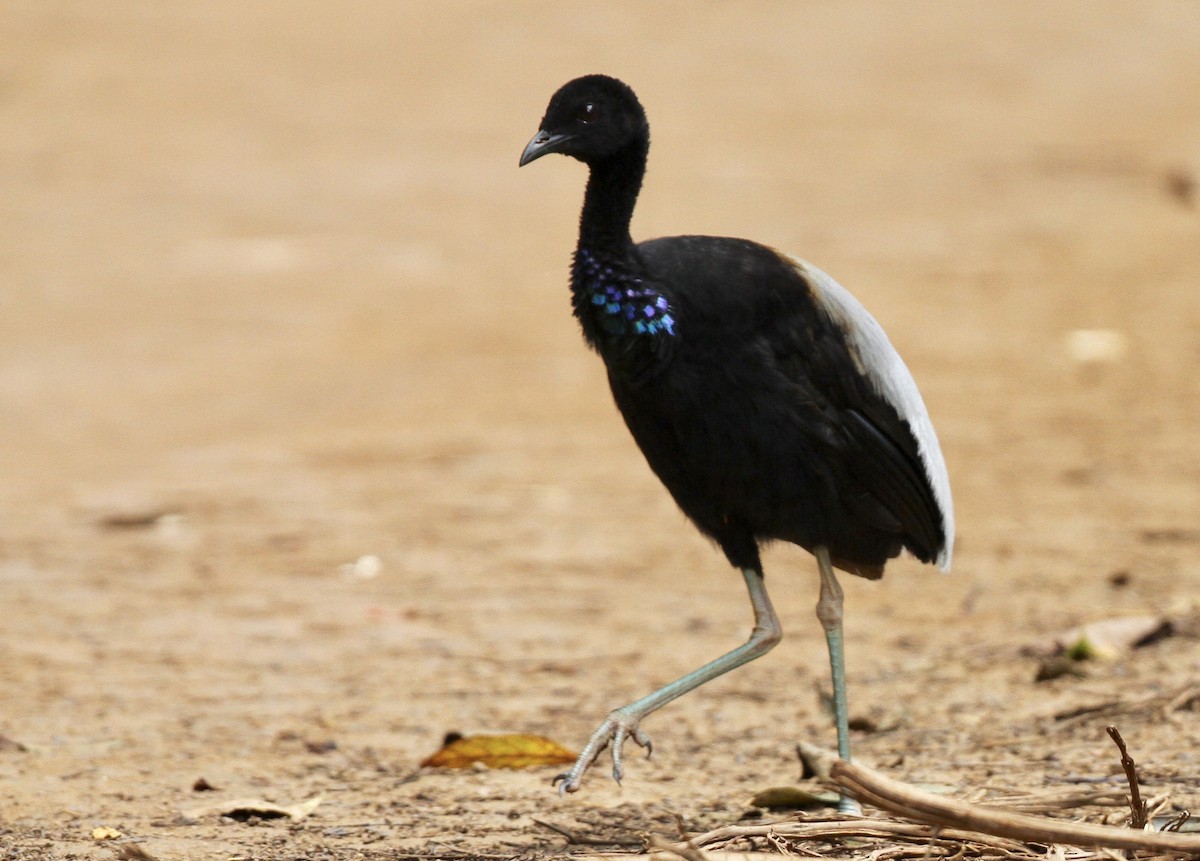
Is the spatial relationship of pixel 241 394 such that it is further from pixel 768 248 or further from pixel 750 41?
pixel 750 41

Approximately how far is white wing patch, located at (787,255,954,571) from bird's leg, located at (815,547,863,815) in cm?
33

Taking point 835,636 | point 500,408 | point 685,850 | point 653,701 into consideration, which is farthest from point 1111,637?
point 500,408

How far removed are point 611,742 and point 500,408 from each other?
535 centimetres

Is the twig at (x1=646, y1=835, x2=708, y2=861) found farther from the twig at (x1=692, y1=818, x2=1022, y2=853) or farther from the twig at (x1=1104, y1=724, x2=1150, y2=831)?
the twig at (x1=1104, y1=724, x2=1150, y2=831)

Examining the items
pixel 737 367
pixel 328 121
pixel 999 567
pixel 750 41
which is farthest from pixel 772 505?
pixel 750 41

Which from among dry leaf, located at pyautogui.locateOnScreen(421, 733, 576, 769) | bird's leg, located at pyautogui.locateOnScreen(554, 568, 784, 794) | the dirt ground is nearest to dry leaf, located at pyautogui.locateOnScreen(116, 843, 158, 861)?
the dirt ground

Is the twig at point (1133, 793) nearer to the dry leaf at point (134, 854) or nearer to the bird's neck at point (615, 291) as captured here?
the bird's neck at point (615, 291)

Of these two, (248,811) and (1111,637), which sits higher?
(1111,637)

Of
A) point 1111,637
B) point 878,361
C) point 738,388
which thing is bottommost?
point 1111,637

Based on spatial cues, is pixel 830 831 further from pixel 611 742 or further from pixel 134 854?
pixel 134 854

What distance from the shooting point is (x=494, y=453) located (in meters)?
8.28

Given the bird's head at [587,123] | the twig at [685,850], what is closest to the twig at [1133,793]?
the twig at [685,850]

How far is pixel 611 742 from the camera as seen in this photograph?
3801mm

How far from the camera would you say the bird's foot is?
3629 mm
